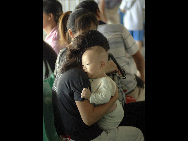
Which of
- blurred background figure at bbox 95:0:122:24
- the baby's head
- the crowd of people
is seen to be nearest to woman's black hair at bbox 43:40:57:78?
the crowd of people

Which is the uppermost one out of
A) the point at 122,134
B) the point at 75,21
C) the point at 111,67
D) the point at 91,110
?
the point at 75,21

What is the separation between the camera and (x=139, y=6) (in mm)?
783

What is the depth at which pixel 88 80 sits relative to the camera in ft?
2.33

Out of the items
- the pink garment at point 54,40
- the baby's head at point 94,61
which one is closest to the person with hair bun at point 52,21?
the pink garment at point 54,40

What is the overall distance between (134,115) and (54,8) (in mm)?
428

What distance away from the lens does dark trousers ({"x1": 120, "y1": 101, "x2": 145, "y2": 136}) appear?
2.69ft

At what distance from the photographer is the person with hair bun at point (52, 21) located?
74cm

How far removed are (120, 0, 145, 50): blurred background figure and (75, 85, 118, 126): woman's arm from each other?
216mm

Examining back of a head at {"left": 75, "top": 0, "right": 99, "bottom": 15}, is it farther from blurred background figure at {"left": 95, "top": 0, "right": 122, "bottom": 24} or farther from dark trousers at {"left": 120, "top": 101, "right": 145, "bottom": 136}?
dark trousers at {"left": 120, "top": 101, "right": 145, "bottom": 136}

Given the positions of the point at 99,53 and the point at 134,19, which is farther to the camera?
the point at 134,19

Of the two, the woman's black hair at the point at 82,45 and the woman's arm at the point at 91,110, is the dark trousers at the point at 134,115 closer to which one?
the woman's arm at the point at 91,110

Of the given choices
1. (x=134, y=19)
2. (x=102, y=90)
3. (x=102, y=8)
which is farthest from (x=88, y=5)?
(x=102, y=90)

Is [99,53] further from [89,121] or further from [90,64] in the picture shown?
[89,121]
